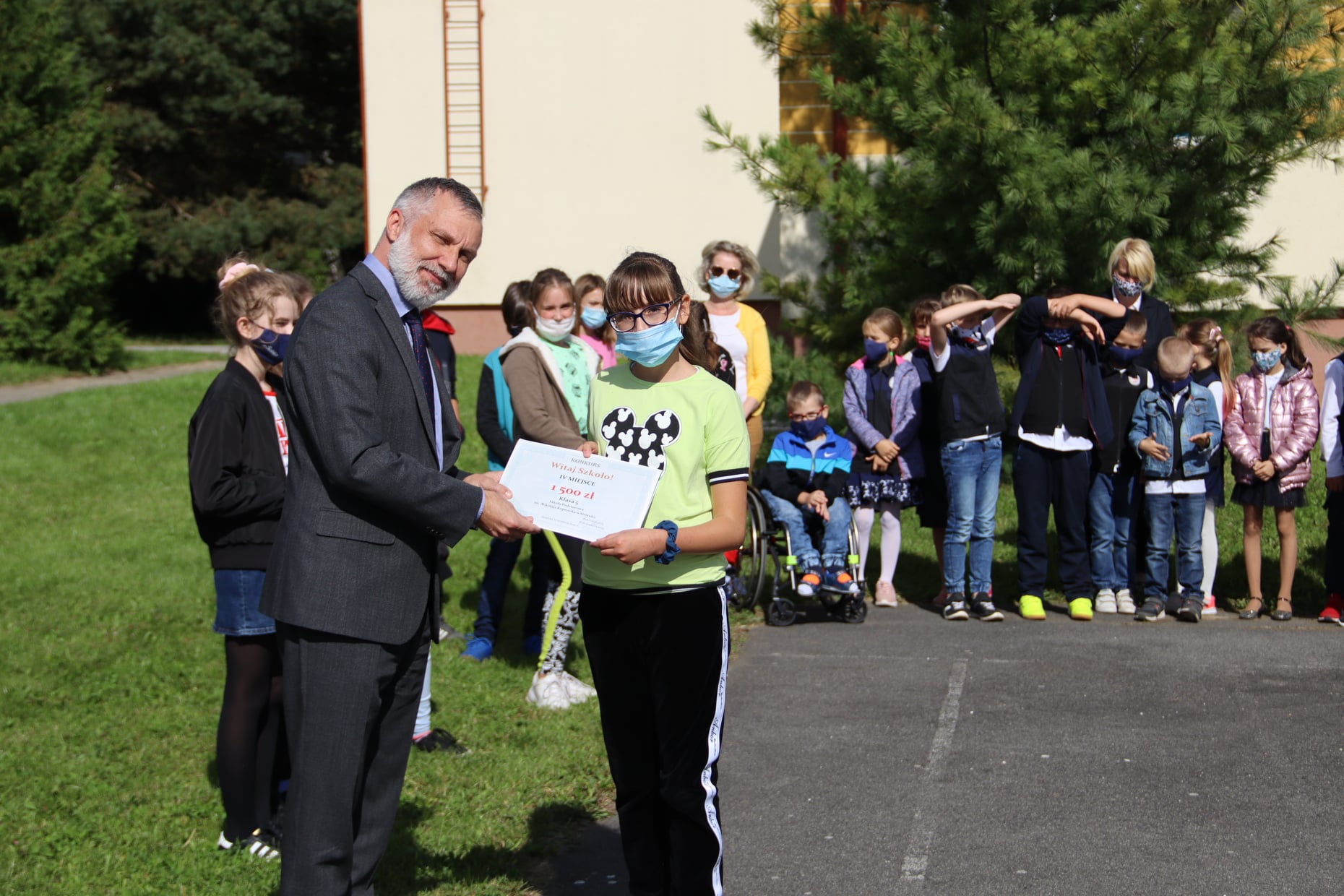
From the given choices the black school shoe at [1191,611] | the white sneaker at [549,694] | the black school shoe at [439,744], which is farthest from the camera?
the black school shoe at [1191,611]

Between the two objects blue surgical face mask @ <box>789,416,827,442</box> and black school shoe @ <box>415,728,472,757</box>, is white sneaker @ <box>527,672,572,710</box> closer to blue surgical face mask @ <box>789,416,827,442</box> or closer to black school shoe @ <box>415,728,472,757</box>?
black school shoe @ <box>415,728,472,757</box>

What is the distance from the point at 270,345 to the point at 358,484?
1.74 m

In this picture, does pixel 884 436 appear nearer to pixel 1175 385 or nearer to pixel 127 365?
pixel 1175 385

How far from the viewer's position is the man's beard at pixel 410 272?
3.38 m

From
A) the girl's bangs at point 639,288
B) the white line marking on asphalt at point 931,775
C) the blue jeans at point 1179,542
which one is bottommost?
the white line marking on asphalt at point 931,775

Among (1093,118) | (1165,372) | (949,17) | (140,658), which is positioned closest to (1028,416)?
(1165,372)

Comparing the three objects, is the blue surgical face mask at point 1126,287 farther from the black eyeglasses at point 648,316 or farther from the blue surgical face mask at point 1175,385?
the black eyeglasses at point 648,316

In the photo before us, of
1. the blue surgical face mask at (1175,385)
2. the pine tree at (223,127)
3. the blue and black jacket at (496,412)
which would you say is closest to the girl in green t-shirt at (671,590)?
the blue and black jacket at (496,412)

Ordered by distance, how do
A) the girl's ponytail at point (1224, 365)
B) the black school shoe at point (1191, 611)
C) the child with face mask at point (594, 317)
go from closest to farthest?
the child with face mask at point (594, 317) < the black school shoe at point (1191, 611) < the girl's ponytail at point (1224, 365)

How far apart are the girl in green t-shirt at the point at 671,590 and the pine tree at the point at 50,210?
63.3ft

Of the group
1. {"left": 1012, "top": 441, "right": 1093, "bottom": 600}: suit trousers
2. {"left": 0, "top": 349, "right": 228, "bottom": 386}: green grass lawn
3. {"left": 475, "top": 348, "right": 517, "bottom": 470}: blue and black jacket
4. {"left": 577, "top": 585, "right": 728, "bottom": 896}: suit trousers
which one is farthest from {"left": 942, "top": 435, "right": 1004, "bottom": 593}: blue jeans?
{"left": 0, "top": 349, "right": 228, "bottom": 386}: green grass lawn

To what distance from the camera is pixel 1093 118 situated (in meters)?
9.29

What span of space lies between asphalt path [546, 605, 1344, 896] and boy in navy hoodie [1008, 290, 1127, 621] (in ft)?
1.17

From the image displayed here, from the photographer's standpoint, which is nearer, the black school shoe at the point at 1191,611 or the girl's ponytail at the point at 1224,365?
the black school shoe at the point at 1191,611
